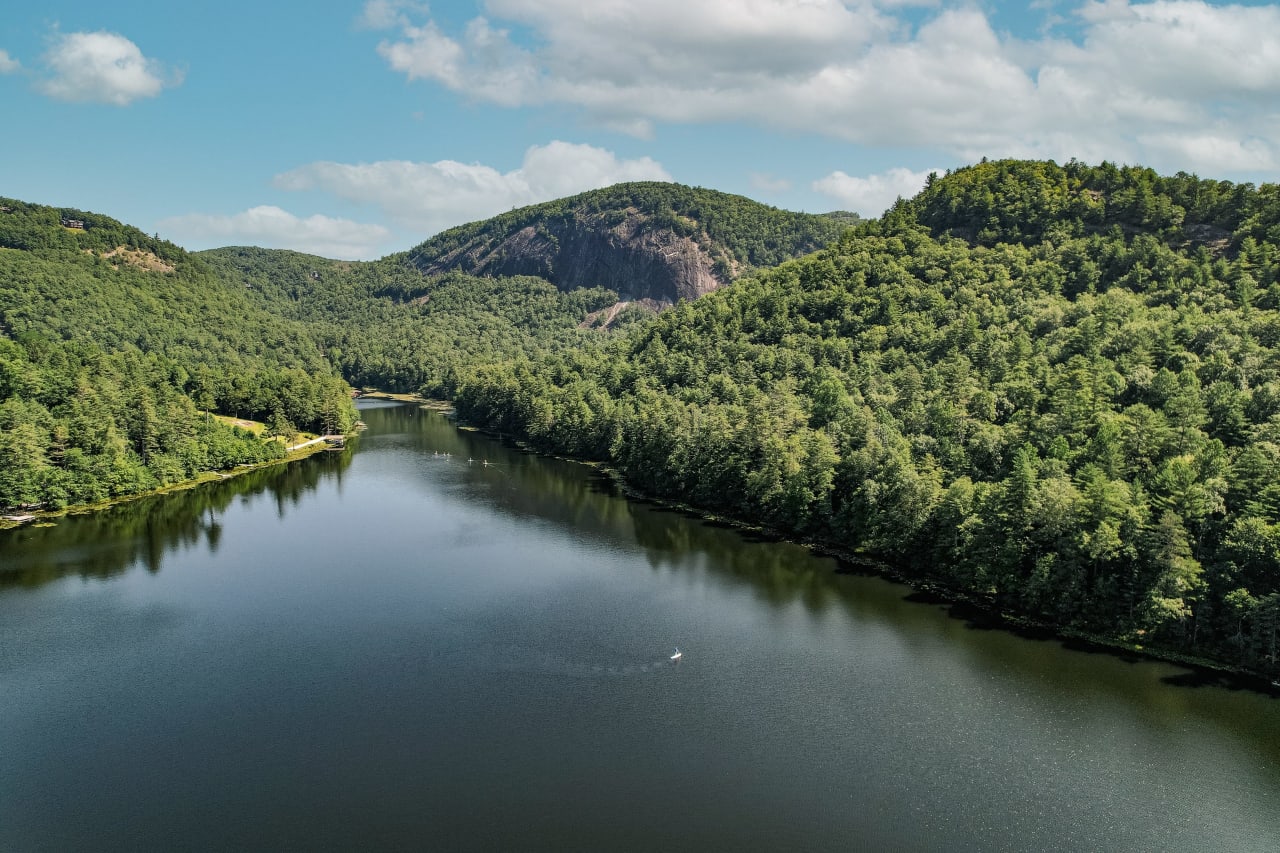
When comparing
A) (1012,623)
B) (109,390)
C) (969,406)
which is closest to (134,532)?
(109,390)

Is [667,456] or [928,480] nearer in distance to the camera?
[928,480]

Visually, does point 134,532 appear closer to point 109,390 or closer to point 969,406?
point 109,390

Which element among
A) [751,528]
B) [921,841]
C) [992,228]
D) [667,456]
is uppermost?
[992,228]

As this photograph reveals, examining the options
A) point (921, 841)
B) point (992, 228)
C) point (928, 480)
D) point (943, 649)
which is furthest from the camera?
point (992, 228)

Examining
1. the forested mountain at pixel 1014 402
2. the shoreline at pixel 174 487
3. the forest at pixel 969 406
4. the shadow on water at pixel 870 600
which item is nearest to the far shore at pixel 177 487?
the shoreline at pixel 174 487

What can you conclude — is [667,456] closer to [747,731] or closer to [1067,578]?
[1067,578]

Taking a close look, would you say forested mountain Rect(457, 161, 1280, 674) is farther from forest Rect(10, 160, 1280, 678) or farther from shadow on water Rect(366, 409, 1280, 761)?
shadow on water Rect(366, 409, 1280, 761)

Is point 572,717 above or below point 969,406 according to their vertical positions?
below

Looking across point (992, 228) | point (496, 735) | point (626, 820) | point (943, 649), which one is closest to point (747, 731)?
point (626, 820)
